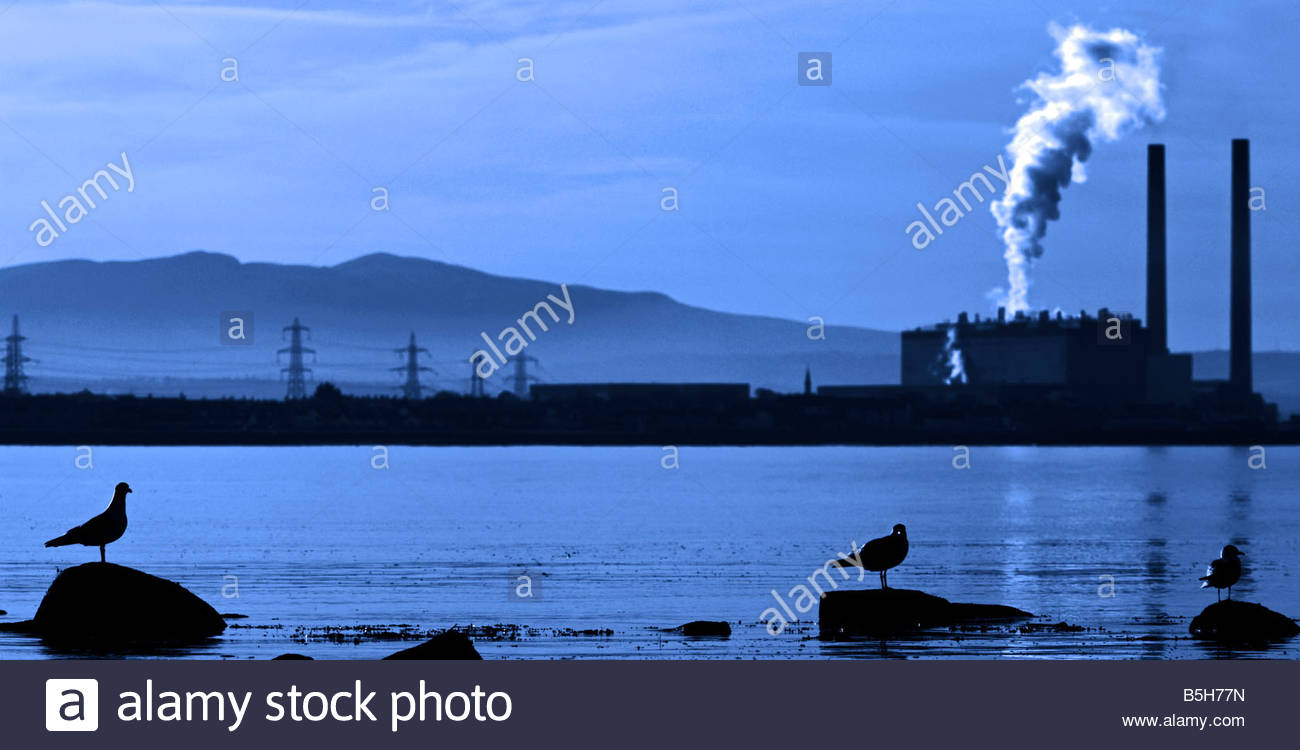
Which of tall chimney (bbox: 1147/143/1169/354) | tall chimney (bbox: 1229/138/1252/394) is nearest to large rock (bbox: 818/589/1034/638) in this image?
tall chimney (bbox: 1147/143/1169/354)

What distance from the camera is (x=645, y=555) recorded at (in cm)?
5281

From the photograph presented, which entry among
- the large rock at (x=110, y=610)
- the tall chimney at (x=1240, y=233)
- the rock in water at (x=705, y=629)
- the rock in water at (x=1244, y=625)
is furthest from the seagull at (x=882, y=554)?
the tall chimney at (x=1240, y=233)

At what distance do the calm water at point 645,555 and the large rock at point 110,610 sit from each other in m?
0.75

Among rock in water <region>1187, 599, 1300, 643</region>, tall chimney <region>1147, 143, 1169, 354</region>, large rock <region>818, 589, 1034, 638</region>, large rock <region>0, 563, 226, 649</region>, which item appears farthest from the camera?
tall chimney <region>1147, 143, 1169, 354</region>

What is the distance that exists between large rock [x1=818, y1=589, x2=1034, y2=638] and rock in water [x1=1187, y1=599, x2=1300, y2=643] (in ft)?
13.8

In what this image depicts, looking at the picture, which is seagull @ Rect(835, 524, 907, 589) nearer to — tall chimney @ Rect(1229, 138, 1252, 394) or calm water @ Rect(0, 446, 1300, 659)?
calm water @ Rect(0, 446, 1300, 659)

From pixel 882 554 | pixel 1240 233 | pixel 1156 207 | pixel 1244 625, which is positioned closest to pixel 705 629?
pixel 882 554

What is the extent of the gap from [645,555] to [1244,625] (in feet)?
89.0

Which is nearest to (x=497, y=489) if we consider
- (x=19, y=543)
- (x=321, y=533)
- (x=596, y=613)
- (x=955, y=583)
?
(x=321, y=533)

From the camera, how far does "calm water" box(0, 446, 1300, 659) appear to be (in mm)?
28219

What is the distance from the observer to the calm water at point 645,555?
28219 mm
